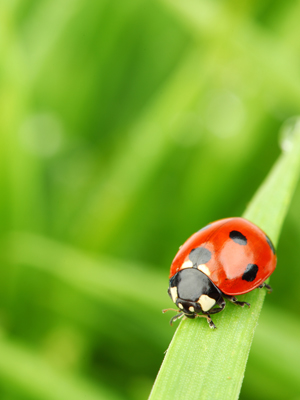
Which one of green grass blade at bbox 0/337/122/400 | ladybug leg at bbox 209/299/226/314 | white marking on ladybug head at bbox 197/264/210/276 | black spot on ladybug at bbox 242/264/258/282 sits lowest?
green grass blade at bbox 0/337/122/400

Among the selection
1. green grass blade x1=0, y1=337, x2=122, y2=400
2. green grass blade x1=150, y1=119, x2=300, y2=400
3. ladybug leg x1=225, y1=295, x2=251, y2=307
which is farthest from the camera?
green grass blade x1=0, y1=337, x2=122, y2=400

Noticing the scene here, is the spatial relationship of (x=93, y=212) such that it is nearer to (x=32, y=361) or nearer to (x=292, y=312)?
(x=32, y=361)

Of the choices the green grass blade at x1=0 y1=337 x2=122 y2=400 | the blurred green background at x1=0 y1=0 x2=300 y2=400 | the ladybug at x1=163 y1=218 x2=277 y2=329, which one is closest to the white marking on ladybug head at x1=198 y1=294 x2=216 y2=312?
the ladybug at x1=163 y1=218 x2=277 y2=329

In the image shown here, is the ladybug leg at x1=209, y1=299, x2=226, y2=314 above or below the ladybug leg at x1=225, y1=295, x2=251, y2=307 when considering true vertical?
below

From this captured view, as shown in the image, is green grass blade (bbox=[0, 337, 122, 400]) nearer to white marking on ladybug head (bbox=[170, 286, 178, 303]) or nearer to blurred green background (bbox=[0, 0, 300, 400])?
blurred green background (bbox=[0, 0, 300, 400])

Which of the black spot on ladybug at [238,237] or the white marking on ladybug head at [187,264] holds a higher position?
the black spot on ladybug at [238,237]

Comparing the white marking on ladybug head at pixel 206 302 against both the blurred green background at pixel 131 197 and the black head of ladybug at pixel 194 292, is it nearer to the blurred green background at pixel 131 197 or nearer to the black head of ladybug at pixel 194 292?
the black head of ladybug at pixel 194 292

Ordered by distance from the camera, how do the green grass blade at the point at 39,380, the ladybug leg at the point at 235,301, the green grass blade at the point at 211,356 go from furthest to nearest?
the green grass blade at the point at 39,380 < the ladybug leg at the point at 235,301 < the green grass blade at the point at 211,356

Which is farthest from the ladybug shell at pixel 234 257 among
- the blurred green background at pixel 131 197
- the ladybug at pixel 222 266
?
the blurred green background at pixel 131 197
